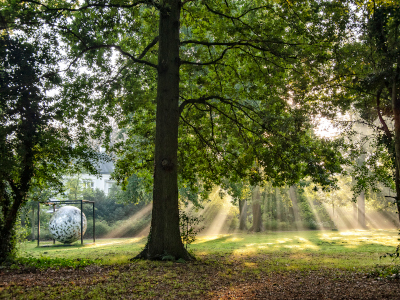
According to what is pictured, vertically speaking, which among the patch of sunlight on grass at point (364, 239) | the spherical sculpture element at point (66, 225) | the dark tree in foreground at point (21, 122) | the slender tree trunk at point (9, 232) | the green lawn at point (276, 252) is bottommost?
the patch of sunlight on grass at point (364, 239)

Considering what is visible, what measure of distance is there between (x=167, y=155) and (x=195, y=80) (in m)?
4.12

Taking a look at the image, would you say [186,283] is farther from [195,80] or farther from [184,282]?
[195,80]

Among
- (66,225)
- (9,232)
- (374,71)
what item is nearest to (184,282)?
(9,232)

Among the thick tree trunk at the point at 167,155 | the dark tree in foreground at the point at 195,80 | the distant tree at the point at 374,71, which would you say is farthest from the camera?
the dark tree in foreground at the point at 195,80

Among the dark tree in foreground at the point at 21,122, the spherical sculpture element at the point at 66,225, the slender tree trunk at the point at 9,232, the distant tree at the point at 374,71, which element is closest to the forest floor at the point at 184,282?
the slender tree trunk at the point at 9,232

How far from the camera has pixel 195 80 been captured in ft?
39.1

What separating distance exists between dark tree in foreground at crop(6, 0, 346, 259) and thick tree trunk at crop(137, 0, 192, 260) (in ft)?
0.10

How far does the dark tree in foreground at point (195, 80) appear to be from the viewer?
9211 millimetres

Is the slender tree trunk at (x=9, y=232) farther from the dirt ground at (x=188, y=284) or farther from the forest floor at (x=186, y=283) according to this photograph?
the forest floor at (x=186, y=283)

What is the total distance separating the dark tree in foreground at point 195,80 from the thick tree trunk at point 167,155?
29 mm

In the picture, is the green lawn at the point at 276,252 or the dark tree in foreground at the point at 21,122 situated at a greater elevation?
the dark tree in foreground at the point at 21,122

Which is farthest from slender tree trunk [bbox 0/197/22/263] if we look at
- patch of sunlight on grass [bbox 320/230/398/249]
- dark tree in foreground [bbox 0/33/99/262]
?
patch of sunlight on grass [bbox 320/230/398/249]

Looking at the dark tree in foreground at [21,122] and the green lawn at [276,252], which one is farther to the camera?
the green lawn at [276,252]

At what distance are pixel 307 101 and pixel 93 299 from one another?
992 cm
